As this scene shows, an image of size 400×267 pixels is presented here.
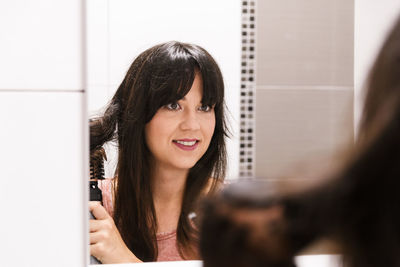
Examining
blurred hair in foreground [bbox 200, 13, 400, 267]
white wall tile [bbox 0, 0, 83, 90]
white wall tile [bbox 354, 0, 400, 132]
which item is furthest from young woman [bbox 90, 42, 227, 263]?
blurred hair in foreground [bbox 200, 13, 400, 267]

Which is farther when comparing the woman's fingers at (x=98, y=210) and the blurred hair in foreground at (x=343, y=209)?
the woman's fingers at (x=98, y=210)

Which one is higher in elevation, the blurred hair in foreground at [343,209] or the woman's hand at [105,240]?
the blurred hair in foreground at [343,209]

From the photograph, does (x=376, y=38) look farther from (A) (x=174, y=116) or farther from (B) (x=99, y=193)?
(B) (x=99, y=193)

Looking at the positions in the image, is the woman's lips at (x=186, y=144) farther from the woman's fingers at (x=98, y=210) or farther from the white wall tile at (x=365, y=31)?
the white wall tile at (x=365, y=31)

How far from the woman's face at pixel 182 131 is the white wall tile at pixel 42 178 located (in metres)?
0.16

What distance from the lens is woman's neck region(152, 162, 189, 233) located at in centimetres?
97

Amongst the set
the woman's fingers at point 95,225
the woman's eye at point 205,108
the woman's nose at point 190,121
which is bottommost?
the woman's fingers at point 95,225

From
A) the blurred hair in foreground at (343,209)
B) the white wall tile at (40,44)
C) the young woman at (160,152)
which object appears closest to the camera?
the blurred hair in foreground at (343,209)

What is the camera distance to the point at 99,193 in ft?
3.06

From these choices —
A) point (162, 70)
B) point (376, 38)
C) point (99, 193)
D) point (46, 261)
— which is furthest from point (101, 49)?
point (376, 38)

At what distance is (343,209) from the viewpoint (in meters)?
0.27

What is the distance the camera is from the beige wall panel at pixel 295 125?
97 centimetres

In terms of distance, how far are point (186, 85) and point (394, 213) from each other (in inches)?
27.8

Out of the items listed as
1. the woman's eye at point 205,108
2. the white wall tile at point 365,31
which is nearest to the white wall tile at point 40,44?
the woman's eye at point 205,108
